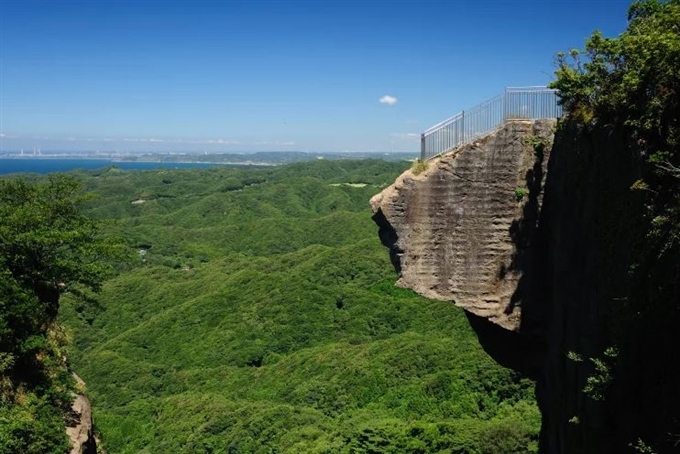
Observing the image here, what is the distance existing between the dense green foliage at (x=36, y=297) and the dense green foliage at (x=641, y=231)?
13.5m

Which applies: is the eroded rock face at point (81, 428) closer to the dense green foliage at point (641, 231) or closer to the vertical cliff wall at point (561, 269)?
the vertical cliff wall at point (561, 269)

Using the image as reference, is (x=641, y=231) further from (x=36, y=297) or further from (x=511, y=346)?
(x=36, y=297)

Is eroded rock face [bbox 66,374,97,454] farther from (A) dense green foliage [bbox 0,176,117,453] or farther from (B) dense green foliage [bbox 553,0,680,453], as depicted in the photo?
(B) dense green foliage [bbox 553,0,680,453]

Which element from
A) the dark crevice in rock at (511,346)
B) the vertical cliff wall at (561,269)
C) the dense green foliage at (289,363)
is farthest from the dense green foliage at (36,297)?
the dark crevice in rock at (511,346)

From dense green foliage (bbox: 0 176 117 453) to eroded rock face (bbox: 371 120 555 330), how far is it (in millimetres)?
10520

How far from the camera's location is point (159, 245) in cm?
13175

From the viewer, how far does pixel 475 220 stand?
48.7 feet

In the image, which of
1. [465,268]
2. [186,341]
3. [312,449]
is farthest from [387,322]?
[465,268]

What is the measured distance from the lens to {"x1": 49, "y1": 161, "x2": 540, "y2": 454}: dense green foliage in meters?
43.7

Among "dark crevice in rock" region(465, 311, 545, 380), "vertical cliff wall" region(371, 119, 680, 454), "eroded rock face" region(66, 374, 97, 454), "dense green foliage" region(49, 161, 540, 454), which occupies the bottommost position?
"dense green foliage" region(49, 161, 540, 454)

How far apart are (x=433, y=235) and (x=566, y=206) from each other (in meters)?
3.54

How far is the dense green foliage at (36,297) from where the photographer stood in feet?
50.9

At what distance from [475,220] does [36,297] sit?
43.9 feet

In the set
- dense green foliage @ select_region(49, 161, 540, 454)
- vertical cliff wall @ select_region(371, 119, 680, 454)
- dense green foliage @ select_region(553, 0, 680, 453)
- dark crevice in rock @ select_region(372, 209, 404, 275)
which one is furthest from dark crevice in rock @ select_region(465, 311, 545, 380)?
dense green foliage @ select_region(49, 161, 540, 454)
